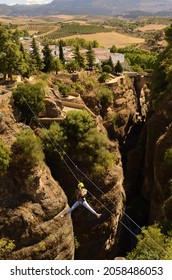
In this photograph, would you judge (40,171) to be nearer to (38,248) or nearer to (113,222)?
(38,248)

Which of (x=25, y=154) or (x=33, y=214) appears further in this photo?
(x=25, y=154)

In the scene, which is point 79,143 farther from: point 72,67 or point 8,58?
point 72,67

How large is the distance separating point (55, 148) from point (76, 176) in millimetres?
3459

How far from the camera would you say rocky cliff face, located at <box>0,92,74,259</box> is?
88.9 ft

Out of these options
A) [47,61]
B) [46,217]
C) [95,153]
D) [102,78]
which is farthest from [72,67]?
[46,217]

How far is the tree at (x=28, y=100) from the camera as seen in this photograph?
112 feet

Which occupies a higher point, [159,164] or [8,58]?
[8,58]

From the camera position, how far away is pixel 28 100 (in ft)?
111

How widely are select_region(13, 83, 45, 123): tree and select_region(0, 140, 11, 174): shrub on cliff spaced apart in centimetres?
663

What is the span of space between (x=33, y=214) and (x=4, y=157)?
204 inches

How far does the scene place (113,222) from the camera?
113 ft

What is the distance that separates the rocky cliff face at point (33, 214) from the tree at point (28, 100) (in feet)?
11.1

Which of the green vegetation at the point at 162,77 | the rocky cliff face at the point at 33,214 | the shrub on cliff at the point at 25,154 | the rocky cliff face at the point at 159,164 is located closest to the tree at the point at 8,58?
the rocky cliff face at the point at 33,214

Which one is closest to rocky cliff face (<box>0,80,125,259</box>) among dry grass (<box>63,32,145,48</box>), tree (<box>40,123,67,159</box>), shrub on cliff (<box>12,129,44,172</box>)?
shrub on cliff (<box>12,129,44,172</box>)
